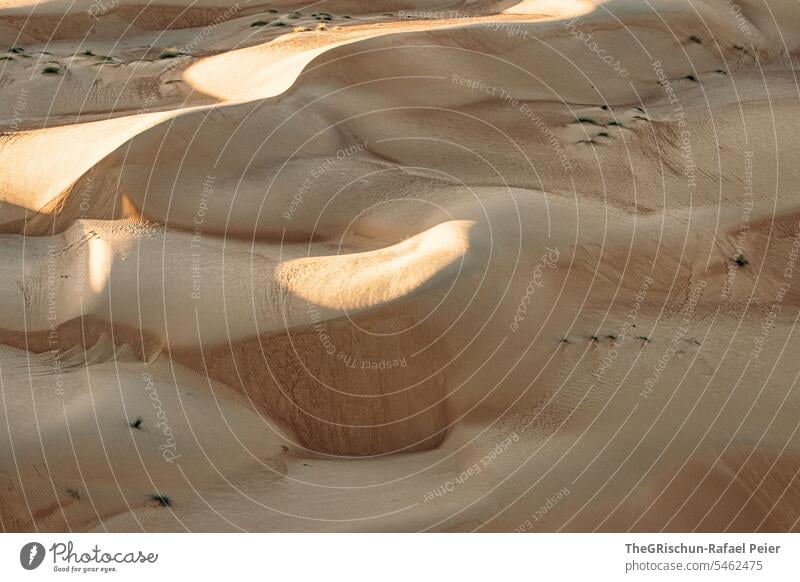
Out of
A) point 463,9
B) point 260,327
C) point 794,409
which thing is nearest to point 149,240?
point 260,327

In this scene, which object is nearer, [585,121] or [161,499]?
[161,499]

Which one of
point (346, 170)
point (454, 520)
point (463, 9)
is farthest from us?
point (463, 9)

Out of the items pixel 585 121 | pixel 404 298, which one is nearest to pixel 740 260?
pixel 585 121

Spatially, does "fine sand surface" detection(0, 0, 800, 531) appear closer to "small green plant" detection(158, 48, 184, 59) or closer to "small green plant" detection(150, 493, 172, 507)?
"small green plant" detection(150, 493, 172, 507)

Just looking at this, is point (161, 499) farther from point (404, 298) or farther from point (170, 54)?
point (170, 54)

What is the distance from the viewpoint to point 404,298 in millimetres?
9148

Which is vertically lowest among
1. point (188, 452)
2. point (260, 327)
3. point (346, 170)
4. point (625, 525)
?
point (625, 525)

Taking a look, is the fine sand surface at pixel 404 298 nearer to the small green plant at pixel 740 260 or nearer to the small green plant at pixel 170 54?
the small green plant at pixel 740 260

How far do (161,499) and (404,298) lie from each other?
2.50 meters

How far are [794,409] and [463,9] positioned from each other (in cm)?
933

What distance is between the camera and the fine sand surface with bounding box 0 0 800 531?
870 cm

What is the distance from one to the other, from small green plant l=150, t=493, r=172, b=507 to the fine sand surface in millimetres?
14

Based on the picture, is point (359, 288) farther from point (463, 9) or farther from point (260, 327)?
point (463, 9)

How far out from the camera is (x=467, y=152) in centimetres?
1191
